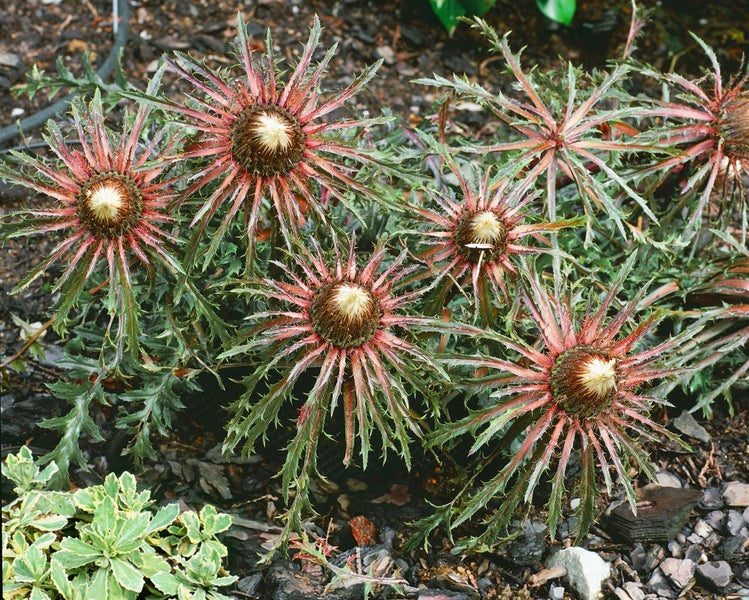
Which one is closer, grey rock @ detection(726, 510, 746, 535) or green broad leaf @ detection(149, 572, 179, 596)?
green broad leaf @ detection(149, 572, 179, 596)

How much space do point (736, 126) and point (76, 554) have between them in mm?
1975

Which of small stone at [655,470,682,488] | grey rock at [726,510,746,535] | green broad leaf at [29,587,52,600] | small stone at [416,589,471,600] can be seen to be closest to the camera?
green broad leaf at [29,587,52,600]

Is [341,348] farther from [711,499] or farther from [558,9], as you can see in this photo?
[558,9]

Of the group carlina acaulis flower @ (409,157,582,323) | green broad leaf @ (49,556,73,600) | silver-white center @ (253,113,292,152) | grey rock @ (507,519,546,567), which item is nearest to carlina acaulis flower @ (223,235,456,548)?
carlina acaulis flower @ (409,157,582,323)

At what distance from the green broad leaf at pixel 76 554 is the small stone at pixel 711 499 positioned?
69.4 inches

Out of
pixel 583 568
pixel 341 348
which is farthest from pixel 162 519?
pixel 583 568

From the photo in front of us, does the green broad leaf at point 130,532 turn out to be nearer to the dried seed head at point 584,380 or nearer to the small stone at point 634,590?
the dried seed head at point 584,380

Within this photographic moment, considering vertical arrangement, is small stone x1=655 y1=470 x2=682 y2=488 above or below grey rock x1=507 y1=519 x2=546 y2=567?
above

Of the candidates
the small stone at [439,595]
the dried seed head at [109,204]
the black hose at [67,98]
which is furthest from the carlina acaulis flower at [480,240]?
the black hose at [67,98]

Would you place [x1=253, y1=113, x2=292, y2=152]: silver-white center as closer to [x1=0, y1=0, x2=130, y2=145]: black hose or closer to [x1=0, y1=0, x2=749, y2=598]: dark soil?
[x1=0, y1=0, x2=749, y2=598]: dark soil

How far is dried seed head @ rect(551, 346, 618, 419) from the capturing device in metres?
1.93

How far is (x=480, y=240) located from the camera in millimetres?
2010

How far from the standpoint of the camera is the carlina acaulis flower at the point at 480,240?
79.6 inches

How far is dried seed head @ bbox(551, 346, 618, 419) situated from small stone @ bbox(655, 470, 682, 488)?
840 mm
